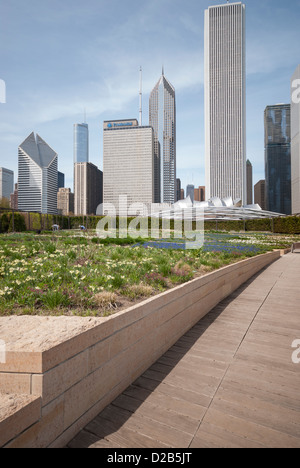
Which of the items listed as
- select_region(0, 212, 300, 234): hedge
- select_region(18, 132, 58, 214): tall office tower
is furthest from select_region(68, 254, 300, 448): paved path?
select_region(18, 132, 58, 214): tall office tower

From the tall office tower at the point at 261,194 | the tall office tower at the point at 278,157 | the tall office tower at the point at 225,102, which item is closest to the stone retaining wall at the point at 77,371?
the tall office tower at the point at 225,102

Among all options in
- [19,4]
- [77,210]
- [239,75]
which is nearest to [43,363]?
[19,4]

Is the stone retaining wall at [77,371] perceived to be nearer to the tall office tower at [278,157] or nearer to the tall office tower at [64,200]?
the tall office tower at [278,157]

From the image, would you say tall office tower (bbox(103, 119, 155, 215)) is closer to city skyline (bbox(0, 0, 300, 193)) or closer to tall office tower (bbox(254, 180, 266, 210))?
tall office tower (bbox(254, 180, 266, 210))

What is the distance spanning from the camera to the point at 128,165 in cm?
13500

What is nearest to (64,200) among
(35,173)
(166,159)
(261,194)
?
(166,159)

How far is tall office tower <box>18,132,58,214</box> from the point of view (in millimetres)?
22445

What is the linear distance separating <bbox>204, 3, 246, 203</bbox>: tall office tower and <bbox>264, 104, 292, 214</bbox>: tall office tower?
45781mm

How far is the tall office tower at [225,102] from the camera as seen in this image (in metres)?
101

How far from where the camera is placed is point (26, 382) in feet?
4.40

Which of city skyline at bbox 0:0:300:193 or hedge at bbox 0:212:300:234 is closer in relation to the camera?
city skyline at bbox 0:0:300:193

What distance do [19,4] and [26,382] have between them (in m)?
3.95

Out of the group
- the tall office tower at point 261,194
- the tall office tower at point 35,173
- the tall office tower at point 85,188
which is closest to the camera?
the tall office tower at point 35,173

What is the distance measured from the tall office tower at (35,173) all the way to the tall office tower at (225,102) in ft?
210
